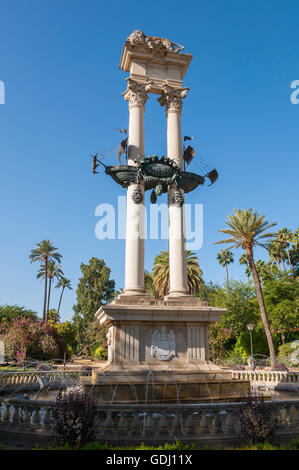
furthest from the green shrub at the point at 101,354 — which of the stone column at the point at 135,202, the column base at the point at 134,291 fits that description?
the column base at the point at 134,291

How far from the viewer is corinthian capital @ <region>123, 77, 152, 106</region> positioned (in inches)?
643

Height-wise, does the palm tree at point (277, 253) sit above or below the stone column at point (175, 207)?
above

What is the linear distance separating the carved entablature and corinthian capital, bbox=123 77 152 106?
2.07 metres

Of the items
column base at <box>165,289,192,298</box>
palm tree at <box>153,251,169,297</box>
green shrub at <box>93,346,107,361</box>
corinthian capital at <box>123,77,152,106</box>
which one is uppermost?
corinthian capital at <box>123,77,152,106</box>

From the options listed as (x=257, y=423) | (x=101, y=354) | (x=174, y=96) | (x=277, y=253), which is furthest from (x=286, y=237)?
(x=257, y=423)

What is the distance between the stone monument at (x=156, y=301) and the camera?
11.6 m

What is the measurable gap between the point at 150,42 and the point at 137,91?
2919 millimetres

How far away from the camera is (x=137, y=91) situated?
1642 cm

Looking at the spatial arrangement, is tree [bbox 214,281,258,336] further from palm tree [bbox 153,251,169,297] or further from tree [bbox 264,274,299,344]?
palm tree [bbox 153,251,169,297]

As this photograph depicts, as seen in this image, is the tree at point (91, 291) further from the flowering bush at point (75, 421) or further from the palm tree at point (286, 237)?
the flowering bush at point (75, 421)

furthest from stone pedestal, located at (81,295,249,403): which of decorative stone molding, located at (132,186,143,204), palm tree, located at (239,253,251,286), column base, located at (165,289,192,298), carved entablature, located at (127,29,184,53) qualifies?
palm tree, located at (239,253,251,286)

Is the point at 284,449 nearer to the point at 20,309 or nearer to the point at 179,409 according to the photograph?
the point at 179,409

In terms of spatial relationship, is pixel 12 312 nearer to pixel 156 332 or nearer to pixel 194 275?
pixel 194 275

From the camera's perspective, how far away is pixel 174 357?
12.4 meters
